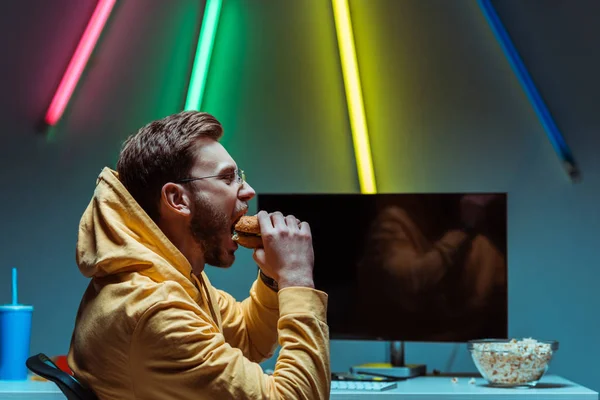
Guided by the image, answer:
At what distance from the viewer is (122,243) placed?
1.39m

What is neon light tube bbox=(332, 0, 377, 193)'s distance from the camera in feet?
8.86

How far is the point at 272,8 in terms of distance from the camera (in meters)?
2.80

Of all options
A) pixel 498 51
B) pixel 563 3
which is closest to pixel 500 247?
pixel 498 51

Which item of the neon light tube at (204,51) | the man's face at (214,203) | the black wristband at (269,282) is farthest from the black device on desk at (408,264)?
the man's face at (214,203)

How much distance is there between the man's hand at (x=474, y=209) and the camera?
Result: 2.55m

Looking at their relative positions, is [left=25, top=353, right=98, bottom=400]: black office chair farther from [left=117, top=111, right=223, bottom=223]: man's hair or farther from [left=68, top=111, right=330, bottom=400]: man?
[left=117, top=111, right=223, bottom=223]: man's hair

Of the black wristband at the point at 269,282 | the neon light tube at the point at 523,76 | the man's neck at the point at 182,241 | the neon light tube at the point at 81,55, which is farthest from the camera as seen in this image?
the neon light tube at the point at 81,55

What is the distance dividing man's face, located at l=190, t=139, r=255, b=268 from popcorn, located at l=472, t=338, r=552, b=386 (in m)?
1.06

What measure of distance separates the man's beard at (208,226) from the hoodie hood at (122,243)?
62 millimetres

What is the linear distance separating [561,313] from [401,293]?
20.2 inches

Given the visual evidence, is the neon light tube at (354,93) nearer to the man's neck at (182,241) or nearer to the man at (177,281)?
the man at (177,281)

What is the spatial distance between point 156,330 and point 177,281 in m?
0.15

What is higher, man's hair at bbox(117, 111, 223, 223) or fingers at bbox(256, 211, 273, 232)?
man's hair at bbox(117, 111, 223, 223)

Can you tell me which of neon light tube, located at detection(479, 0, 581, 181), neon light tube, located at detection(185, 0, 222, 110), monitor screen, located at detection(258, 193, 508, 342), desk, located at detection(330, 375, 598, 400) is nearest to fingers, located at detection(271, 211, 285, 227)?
desk, located at detection(330, 375, 598, 400)
